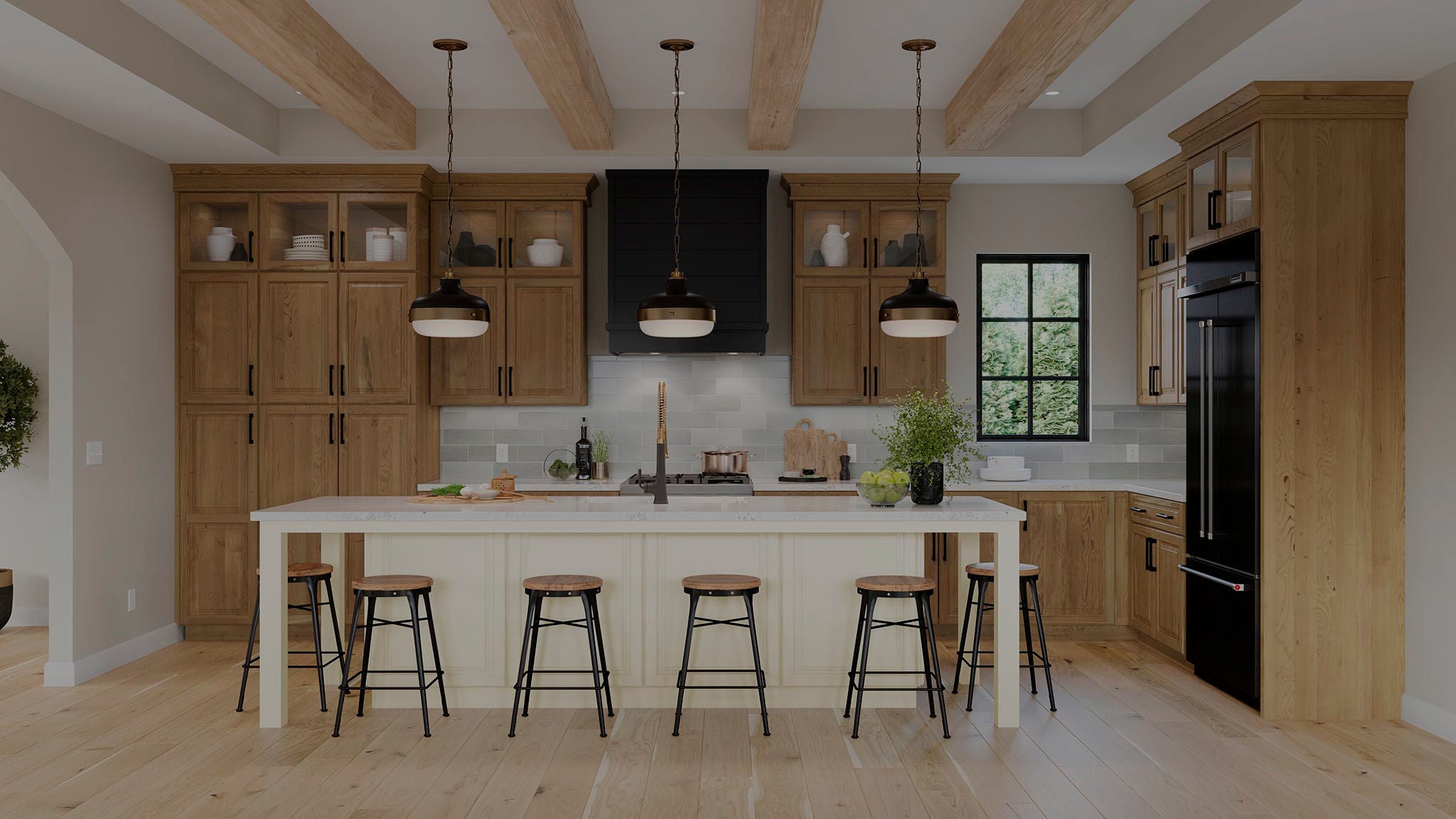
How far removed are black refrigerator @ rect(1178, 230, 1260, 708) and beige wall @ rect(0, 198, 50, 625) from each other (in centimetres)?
682

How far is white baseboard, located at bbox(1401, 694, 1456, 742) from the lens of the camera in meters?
4.04

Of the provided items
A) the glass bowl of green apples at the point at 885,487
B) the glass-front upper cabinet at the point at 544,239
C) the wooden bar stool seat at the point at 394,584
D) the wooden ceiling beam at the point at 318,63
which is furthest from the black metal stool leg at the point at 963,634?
the wooden ceiling beam at the point at 318,63

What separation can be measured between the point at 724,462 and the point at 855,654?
7.53 feet

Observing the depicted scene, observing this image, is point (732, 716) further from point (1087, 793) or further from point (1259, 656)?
point (1259, 656)

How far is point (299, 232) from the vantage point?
5.98 m

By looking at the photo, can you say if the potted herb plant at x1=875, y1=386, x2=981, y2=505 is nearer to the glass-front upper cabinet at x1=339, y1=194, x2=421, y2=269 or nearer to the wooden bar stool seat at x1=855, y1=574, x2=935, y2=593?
the wooden bar stool seat at x1=855, y1=574, x2=935, y2=593

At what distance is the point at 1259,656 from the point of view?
14.4 feet

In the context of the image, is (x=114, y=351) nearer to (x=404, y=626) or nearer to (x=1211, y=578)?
(x=404, y=626)

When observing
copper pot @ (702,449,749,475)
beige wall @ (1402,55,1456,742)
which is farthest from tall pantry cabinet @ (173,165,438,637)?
beige wall @ (1402,55,1456,742)

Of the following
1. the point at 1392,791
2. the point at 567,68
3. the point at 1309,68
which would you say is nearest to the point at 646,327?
the point at 567,68

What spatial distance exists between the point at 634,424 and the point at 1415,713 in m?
4.43

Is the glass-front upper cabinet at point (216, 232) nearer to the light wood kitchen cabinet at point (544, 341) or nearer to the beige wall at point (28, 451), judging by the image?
the beige wall at point (28, 451)

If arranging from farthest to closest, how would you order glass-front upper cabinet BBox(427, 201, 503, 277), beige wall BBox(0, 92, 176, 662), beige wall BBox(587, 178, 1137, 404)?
beige wall BBox(587, 178, 1137, 404) < glass-front upper cabinet BBox(427, 201, 503, 277) < beige wall BBox(0, 92, 176, 662)

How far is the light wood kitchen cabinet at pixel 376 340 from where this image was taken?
593 centimetres
